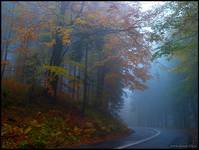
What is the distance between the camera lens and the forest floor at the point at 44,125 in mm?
14113

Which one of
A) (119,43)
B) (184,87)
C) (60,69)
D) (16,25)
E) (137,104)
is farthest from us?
(137,104)

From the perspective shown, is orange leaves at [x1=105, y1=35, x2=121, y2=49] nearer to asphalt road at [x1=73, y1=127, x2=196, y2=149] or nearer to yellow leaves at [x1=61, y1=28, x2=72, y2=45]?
Result: yellow leaves at [x1=61, y1=28, x2=72, y2=45]

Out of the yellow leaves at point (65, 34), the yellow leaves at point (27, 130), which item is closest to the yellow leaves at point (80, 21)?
the yellow leaves at point (65, 34)

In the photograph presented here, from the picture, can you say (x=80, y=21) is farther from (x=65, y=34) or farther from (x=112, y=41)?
(x=112, y=41)

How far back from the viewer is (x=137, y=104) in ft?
235

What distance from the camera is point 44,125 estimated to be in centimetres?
1731

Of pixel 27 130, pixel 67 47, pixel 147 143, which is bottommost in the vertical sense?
pixel 147 143

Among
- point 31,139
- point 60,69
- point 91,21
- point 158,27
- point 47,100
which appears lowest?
point 31,139

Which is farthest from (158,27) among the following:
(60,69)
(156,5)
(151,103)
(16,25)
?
(151,103)

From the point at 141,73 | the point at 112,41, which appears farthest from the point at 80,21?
the point at 141,73

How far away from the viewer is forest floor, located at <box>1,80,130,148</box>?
14113 millimetres

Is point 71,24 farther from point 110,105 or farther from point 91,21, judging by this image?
point 110,105

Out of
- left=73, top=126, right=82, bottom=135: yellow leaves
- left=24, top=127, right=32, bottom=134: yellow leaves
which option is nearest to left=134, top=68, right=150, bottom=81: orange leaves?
left=73, top=126, right=82, bottom=135: yellow leaves

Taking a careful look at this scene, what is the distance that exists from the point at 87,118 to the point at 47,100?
348 cm
